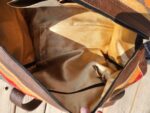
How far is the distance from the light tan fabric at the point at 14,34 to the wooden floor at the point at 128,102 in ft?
0.67

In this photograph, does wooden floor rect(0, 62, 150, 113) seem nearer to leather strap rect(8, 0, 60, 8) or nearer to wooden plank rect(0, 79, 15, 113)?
wooden plank rect(0, 79, 15, 113)

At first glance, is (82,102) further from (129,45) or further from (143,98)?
(143,98)

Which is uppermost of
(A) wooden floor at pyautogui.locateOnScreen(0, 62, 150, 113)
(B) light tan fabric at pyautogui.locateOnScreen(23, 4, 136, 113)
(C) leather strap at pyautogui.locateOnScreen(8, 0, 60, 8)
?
(C) leather strap at pyautogui.locateOnScreen(8, 0, 60, 8)

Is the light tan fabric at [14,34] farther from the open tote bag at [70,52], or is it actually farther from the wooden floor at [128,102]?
the wooden floor at [128,102]

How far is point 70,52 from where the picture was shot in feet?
2.43

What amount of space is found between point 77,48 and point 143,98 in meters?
0.27

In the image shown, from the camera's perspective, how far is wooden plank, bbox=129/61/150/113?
89cm

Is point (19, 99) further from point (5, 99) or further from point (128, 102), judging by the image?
point (128, 102)

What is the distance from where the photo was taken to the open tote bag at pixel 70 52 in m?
0.64

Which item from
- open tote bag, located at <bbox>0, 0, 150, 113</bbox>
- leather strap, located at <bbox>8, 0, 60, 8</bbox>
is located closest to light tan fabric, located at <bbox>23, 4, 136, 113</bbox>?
open tote bag, located at <bbox>0, 0, 150, 113</bbox>

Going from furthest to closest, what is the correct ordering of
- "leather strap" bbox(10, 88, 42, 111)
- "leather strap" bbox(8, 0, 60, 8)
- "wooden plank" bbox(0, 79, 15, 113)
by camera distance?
"wooden plank" bbox(0, 79, 15, 113)
"leather strap" bbox(10, 88, 42, 111)
"leather strap" bbox(8, 0, 60, 8)

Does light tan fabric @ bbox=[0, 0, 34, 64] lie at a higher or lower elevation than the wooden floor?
higher

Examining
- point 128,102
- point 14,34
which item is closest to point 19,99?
point 14,34

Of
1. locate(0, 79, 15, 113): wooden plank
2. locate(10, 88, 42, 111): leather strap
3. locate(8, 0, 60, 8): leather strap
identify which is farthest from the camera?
locate(0, 79, 15, 113): wooden plank
